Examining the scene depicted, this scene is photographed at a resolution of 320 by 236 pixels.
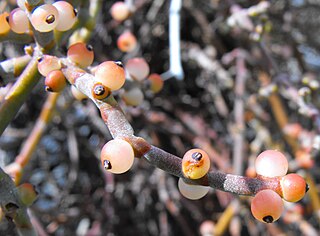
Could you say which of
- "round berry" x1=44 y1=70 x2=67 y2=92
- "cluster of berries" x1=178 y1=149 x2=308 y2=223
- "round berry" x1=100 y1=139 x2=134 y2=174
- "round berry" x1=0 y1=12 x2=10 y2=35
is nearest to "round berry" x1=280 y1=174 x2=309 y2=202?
"cluster of berries" x1=178 y1=149 x2=308 y2=223

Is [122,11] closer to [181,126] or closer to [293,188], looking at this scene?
[181,126]

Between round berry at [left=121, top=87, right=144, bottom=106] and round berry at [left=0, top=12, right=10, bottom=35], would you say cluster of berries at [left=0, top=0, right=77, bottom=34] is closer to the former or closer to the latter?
round berry at [left=0, top=12, right=10, bottom=35]

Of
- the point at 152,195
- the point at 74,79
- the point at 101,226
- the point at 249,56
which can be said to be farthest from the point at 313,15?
the point at 74,79

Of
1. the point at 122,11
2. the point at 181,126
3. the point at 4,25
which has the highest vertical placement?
the point at 4,25

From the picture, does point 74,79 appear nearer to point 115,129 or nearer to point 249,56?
point 115,129

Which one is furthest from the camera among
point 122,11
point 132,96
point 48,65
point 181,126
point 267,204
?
point 181,126

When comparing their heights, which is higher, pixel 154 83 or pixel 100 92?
pixel 100 92

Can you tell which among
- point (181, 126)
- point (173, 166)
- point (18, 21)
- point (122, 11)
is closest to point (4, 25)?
point (18, 21)

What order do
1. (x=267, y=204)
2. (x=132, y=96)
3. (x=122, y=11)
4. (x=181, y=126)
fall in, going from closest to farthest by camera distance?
1. (x=267, y=204)
2. (x=132, y=96)
3. (x=122, y=11)
4. (x=181, y=126)
